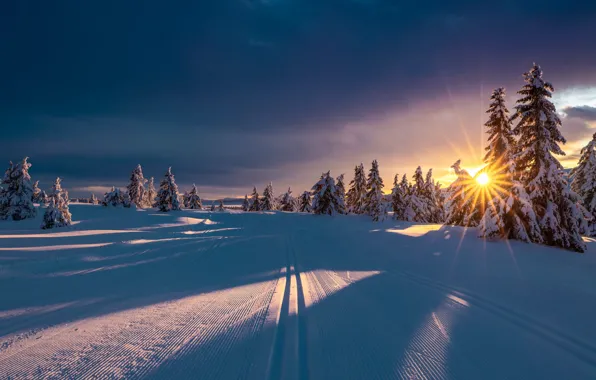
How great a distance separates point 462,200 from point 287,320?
839 inches

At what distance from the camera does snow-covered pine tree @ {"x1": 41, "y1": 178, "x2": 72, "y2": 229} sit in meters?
24.2

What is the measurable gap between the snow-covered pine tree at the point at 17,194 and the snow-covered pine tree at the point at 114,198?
16.3 metres

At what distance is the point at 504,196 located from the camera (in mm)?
15867

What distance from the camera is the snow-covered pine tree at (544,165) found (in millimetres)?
13945

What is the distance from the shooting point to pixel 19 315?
4.64m

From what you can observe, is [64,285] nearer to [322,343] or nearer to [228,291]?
[228,291]

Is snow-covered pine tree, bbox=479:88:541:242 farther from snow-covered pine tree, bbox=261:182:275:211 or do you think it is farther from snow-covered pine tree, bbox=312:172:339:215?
snow-covered pine tree, bbox=261:182:275:211

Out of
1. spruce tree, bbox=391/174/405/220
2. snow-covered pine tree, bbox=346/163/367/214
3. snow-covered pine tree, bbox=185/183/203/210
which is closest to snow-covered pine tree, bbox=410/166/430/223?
spruce tree, bbox=391/174/405/220

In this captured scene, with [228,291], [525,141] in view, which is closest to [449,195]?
[525,141]

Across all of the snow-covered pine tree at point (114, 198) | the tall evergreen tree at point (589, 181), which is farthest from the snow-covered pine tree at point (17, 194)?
the tall evergreen tree at point (589, 181)

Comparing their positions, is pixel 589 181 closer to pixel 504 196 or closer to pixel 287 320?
pixel 504 196

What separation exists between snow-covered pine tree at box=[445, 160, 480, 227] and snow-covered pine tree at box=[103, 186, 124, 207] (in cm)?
5143

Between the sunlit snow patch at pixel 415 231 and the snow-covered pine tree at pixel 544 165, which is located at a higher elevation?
the snow-covered pine tree at pixel 544 165

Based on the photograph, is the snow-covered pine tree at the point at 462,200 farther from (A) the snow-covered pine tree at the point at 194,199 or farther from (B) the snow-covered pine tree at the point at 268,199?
(A) the snow-covered pine tree at the point at 194,199
